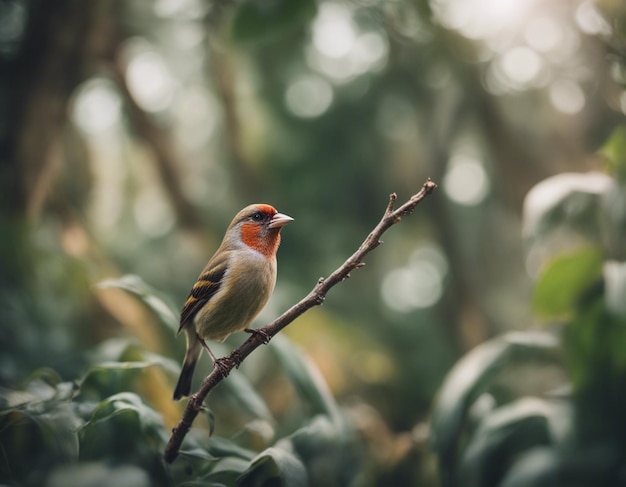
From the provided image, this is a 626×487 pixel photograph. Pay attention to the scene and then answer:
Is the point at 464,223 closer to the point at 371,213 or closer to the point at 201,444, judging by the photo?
the point at 371,213

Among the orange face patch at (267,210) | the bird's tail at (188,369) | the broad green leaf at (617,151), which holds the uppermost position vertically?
the broad green leaf at (617,151)

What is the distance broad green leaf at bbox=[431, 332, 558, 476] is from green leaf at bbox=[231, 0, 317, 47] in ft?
6.43

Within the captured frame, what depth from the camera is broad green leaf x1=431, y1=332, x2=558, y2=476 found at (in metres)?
2.93

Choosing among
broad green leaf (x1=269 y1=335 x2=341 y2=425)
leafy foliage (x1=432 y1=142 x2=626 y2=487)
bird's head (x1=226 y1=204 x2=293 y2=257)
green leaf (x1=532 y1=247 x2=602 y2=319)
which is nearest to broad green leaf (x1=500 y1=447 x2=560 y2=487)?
leafy foliage (x1=432 y1=142 x2=626 y2=487)

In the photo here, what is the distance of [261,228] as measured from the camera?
233 centimetres

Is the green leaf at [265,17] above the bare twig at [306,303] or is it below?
above

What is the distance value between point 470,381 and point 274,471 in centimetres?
117

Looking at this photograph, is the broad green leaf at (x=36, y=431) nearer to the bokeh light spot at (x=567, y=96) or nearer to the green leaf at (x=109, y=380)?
the green leaf at (x=109, y=380)

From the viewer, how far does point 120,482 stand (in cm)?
204

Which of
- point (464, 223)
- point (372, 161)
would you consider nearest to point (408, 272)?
point (464, 223)

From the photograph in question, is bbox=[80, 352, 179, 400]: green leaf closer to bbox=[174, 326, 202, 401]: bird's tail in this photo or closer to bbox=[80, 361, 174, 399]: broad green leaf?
bbox=[80, 361, 174, 399]: broad green leaf

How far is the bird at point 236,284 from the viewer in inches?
89.1

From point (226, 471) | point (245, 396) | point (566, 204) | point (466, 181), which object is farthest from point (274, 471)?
point (466, 181)

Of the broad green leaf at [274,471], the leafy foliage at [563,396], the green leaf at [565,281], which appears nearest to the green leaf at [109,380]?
the broad green leaf at [274,471]
